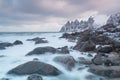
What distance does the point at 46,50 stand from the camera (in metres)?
17.9

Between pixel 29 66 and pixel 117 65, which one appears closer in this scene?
pixel 29 66

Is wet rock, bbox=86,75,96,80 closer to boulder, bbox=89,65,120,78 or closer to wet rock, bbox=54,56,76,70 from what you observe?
boulder, bbox=89,65,120,78

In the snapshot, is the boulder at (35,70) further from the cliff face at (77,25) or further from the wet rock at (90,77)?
the cliff face at (77,25)

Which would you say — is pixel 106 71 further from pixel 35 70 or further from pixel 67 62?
pixel 35 70

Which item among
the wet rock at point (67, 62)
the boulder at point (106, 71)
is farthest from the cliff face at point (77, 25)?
the boulder at point (106, 71)

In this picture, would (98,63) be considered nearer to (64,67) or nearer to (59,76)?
(64,67)

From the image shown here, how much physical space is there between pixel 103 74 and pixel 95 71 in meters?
0.55

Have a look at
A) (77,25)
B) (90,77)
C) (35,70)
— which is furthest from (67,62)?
(77,25)

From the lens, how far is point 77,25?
12775cm

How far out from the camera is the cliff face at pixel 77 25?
384 feet

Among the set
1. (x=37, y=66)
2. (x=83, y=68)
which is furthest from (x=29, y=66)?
(x=83, y=68)

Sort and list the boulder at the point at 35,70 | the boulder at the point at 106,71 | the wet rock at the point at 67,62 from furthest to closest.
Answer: the wet rock at the point at 67,62 → the boulder at the point at 35,70 → the boulder at the point at 106,71

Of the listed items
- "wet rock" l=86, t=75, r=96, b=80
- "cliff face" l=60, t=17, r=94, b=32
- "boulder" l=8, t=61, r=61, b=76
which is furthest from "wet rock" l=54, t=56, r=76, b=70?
Answer: "cliff face" l=60, t=17, r=94, b=32

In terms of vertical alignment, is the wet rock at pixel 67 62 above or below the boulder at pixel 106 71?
above
